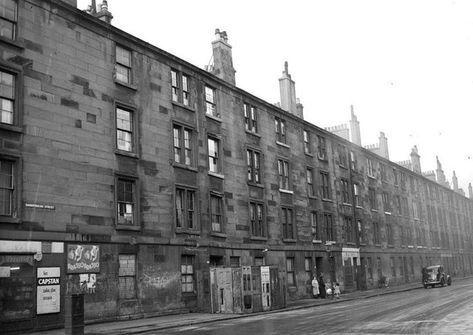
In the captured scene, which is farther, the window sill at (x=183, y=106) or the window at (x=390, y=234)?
the window at (x=390, y=234)

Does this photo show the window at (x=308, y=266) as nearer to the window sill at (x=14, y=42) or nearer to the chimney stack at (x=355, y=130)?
the chimney stack at (x=355, y=130)

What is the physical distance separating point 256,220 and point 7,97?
59.3 ft

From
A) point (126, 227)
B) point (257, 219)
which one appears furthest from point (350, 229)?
point (126, 227)

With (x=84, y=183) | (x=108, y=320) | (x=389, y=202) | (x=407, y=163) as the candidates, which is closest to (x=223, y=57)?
(x=84, y=183)

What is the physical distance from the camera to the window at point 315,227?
40406mm

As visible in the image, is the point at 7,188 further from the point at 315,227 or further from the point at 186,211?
the point at 315,227

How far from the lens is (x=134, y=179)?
80.8ft

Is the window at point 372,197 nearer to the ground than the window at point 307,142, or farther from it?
nearer to the ground

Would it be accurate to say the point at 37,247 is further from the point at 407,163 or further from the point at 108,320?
the point at 407,163

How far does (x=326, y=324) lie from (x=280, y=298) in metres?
10.2

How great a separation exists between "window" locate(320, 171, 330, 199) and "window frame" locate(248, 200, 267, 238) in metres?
9.86

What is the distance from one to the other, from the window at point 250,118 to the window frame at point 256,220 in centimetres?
486

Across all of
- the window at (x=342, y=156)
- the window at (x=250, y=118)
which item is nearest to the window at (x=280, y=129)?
the window at (x=250, y=118)

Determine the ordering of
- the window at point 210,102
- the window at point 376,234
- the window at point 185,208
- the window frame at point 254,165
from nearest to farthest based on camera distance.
→ the window at point 185,208 < the window at point 210,102 < the window frame at point 254,165 < the window at point 376,234
